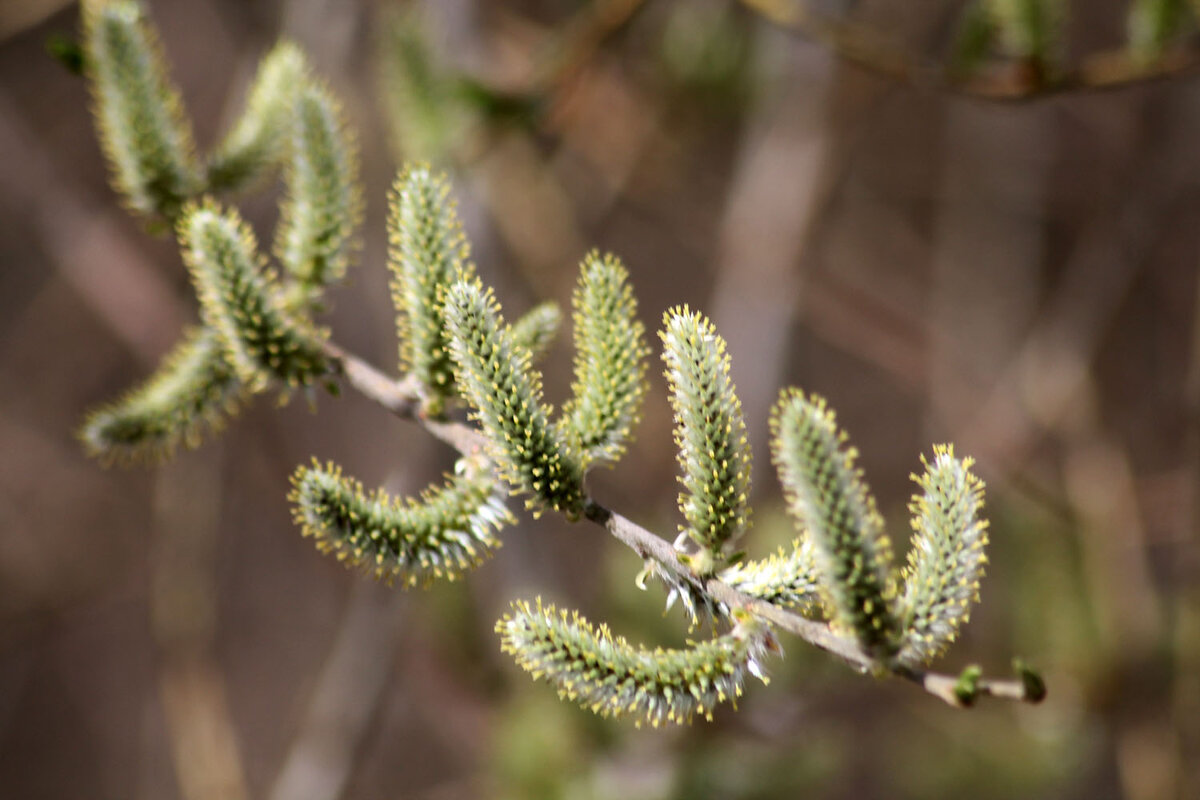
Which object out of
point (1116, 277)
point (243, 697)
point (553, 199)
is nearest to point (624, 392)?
point (553, 199)

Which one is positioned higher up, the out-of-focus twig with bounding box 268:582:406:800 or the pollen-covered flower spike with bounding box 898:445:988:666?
the out-of-focus twig with bounding box 268:582:406:800

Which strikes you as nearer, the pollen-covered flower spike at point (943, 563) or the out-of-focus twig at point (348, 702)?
the pollen-covered flower spike at point (943, 563)

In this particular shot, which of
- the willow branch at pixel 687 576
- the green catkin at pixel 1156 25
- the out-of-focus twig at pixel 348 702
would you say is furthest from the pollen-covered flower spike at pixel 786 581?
the out-of-focus twig at pixel 348 702

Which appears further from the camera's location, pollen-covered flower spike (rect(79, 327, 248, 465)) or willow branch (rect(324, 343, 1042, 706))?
pollen-covered flower spike (rect(79, 327, 248, 465))

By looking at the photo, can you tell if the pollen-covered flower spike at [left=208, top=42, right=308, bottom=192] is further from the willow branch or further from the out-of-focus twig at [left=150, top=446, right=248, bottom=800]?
the out-of-focus twig at [left=150, top=446, right=248, bottom=800]

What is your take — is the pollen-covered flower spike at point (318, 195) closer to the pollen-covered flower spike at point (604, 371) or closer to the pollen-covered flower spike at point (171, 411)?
the pollen-covered flower spike at point (171, 411)

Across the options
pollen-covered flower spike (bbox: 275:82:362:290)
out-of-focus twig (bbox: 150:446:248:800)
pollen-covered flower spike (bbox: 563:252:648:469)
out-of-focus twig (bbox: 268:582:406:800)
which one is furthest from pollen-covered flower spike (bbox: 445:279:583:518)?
out-of-focus twig (bbox: 150:446:248:800)
